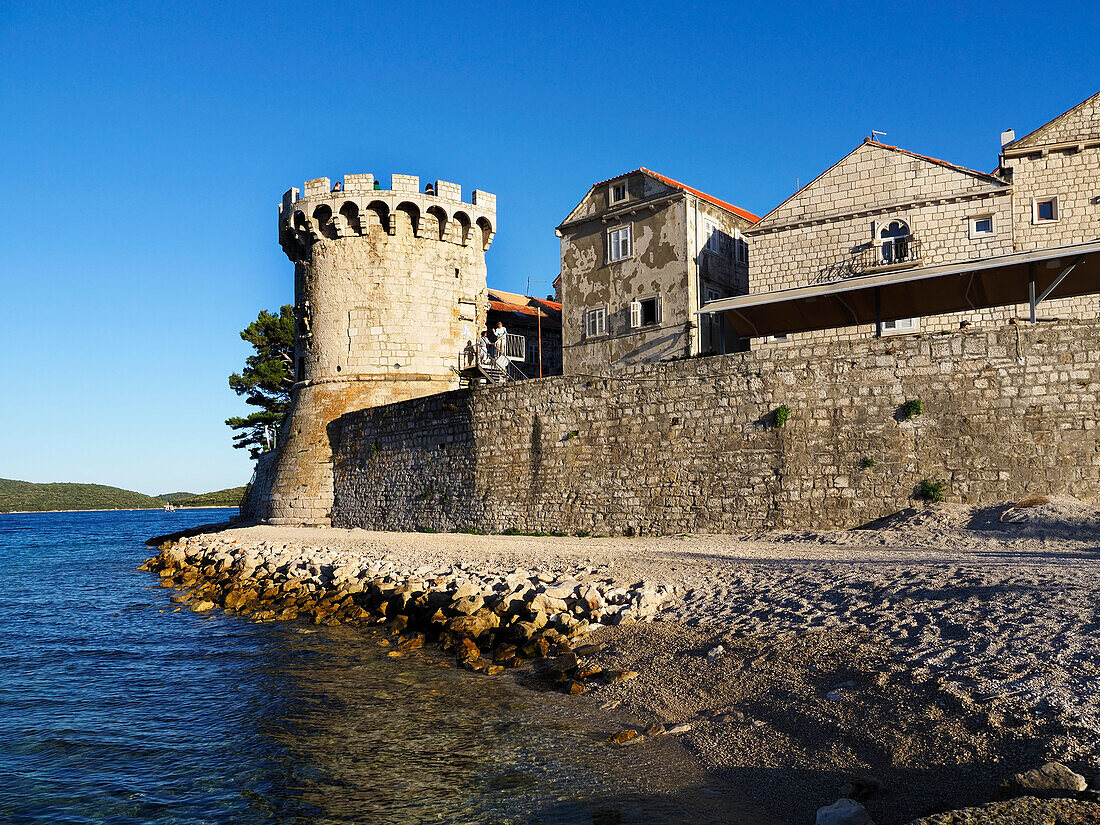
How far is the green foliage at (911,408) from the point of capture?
14.9 metres

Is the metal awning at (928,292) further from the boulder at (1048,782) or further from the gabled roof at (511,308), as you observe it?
the gabled roof at (511,308)

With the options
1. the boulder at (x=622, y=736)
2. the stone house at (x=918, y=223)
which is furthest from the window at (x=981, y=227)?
the boulder at (x=622, y=736)

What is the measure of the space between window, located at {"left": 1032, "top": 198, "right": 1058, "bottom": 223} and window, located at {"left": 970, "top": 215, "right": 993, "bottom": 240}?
1.29 metres

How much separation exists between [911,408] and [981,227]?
34.7 ft

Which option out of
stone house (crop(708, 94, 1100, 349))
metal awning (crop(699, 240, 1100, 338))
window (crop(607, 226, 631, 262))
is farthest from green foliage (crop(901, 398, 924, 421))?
window (crop(607, 226, 631, 262))

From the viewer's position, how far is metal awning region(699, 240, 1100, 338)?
14.5m

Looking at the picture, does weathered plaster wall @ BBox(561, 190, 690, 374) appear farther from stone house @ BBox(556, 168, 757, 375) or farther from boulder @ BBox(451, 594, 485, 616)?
boulder @ BBox(451, 594, 485, 616)

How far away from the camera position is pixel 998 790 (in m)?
4.64

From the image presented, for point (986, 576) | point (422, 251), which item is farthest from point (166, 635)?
point (422, 251)

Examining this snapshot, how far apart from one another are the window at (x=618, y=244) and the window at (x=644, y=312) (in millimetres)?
1890

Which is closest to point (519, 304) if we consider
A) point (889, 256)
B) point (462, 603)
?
point (889, 256)

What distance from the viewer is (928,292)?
16.1 m

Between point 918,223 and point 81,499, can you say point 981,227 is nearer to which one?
point 918,223

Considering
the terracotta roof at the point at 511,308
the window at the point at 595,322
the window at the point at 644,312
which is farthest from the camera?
the terracotta roof at the point at 511,308
